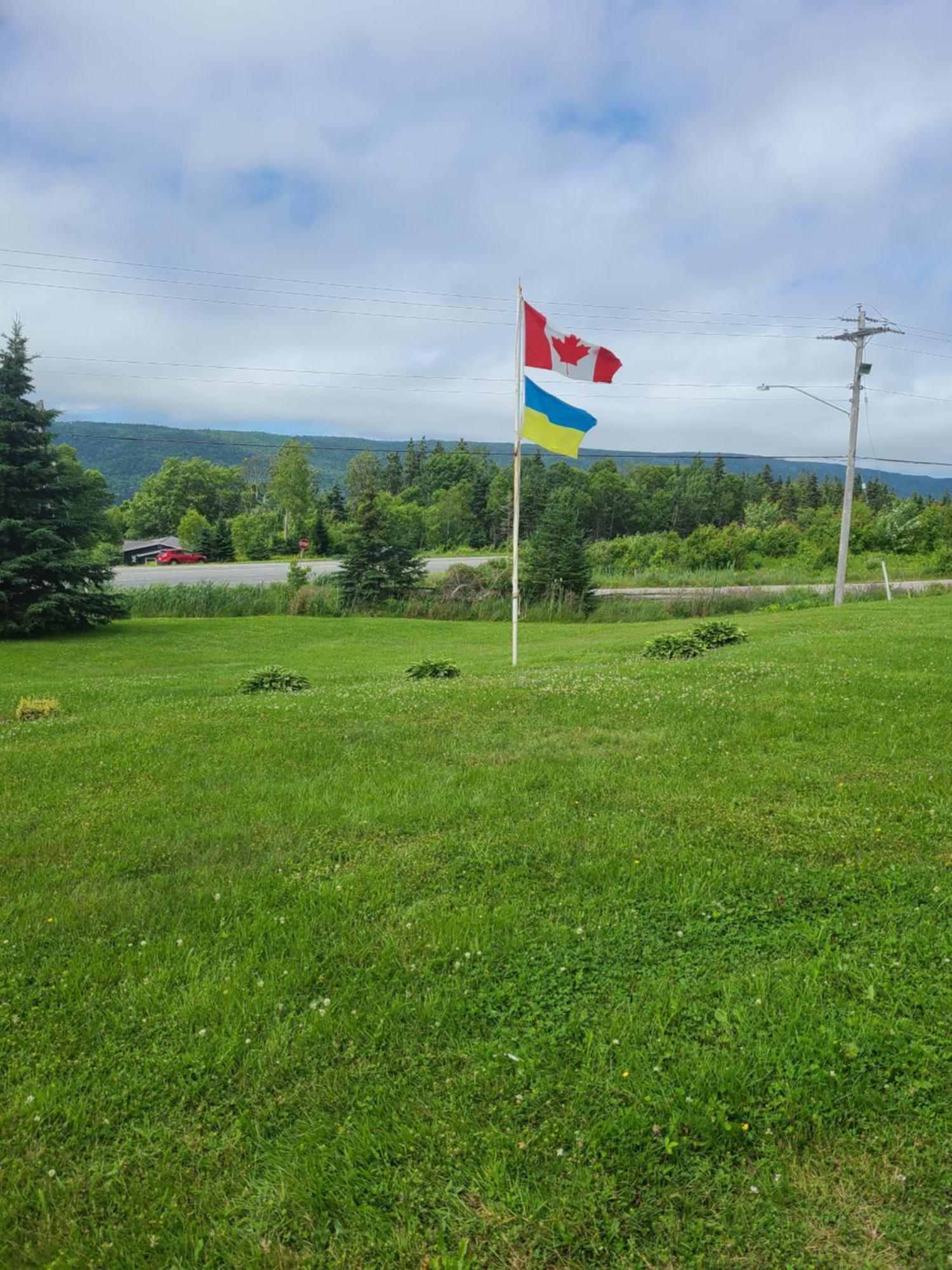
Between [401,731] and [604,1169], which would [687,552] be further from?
[604,1169]

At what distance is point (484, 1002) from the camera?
2.80m

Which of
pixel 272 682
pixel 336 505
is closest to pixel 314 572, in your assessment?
pixel 272 682

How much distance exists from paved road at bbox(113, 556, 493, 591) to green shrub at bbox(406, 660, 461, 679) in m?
23.5

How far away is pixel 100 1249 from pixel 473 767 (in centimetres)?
369

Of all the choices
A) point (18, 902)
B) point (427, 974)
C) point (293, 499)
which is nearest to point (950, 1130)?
point (427, 974)

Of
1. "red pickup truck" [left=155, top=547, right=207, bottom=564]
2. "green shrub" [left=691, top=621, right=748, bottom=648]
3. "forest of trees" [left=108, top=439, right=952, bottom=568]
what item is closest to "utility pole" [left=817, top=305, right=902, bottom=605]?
"green shrub" [left=691, top=621, right=748, bottom=648]

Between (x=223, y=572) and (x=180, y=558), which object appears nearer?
(x=223, y=572)

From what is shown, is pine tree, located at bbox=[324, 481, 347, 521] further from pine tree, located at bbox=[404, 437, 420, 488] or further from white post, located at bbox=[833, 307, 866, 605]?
white post, located at bbox=[833, 307, 866, 605]

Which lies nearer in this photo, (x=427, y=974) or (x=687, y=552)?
(x=427, y=974)

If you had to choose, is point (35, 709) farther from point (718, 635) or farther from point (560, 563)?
point (560, 563)

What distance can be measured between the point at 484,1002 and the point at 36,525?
18735mm

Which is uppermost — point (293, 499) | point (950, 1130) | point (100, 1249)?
point (293, 499)

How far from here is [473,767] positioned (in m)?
5.41

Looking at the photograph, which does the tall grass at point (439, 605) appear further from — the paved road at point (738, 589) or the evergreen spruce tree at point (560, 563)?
the evergreen spruce tree at point (560, 563)
